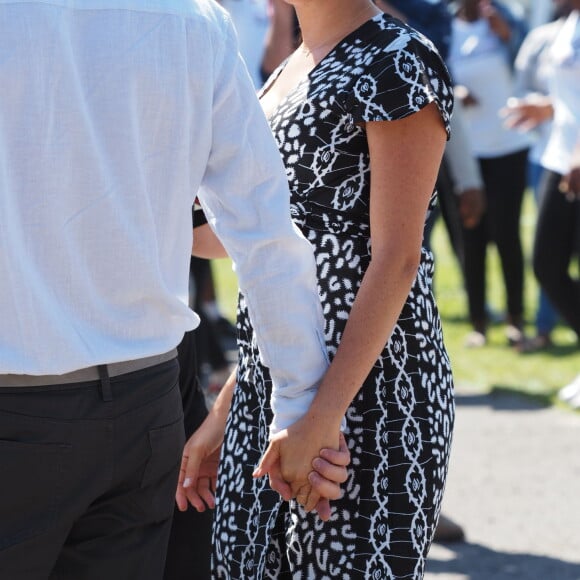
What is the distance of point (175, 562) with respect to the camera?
2668mm

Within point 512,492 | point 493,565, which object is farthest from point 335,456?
point 512,492

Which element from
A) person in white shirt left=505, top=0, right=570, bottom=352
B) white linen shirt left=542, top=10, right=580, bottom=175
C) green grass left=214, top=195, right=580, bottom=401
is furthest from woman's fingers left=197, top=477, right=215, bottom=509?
person in white shirt left=505, top=0, right=570, bottom=352

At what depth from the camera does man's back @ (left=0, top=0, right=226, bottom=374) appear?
170 cm

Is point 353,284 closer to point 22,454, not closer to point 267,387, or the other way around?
point 267,387

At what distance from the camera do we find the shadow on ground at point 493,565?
3.88 metres

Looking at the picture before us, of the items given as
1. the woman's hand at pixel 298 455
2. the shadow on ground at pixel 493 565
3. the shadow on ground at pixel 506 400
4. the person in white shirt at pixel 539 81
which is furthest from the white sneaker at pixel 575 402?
the woman's hand at pixel 298 455

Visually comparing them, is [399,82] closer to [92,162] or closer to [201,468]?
[92,162]

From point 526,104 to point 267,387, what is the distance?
14.2ft

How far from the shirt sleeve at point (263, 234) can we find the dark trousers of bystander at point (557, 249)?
13.3 ft

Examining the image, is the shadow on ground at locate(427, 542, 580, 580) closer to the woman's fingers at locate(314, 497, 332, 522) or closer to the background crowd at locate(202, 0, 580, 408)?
the woman's fingers at locate(314, 497, 332, 522)

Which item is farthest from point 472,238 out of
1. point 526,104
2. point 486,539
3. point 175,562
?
point 175,562

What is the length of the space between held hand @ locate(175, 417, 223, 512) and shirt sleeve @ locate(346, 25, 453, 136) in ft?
2.65

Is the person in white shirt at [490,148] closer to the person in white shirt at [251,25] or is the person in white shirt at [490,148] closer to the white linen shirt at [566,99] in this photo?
the person in white shirt at [251,25]

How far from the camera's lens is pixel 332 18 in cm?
228
